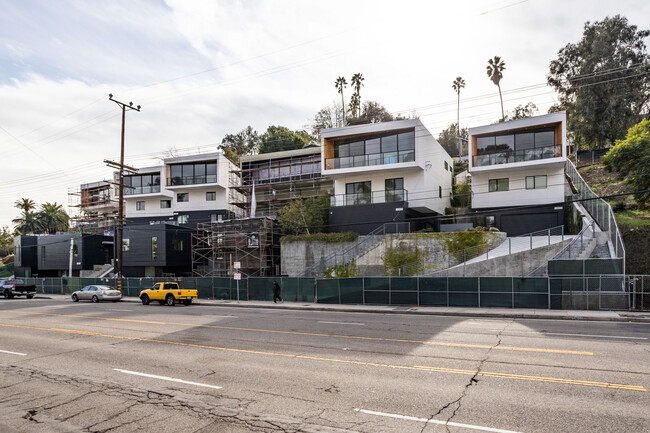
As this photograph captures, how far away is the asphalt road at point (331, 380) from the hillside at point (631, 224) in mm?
11132

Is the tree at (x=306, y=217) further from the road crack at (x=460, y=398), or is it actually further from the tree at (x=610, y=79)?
the tree at (x=610, y=79)

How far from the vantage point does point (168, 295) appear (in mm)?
28438

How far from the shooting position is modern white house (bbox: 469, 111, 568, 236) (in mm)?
33281

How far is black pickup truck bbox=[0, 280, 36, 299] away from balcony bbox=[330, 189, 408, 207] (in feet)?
96.5

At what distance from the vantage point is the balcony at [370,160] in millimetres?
35188

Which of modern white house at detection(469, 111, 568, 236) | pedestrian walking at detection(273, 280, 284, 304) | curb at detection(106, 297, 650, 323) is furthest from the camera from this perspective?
modern white house at detection(469, 111, 568, 236)

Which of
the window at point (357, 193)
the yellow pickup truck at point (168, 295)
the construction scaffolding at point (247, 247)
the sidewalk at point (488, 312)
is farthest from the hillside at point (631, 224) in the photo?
the yellow pickup truck at point (168, 295)

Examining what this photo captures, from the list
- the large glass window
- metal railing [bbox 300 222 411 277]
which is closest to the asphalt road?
metal railing [bbox 300 222 411 277]

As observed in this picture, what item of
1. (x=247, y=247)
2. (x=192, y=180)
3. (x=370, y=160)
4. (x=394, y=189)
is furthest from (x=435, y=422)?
(x=192, y=180)

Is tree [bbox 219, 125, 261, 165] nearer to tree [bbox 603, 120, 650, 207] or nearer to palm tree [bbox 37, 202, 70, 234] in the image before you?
palm tree [bbox 37, 202, 70, 234]

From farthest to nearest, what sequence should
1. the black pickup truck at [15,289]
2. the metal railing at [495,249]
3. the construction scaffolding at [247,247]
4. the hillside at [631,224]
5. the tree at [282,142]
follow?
the tree at [282,142]
the black pickup truck at [15,289]
the construction scaffolding at [247,247]
the metal railing at [495,249]
the hillside at [631,224]

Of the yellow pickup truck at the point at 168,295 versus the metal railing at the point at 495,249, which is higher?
the metal railing at the point at 495,249

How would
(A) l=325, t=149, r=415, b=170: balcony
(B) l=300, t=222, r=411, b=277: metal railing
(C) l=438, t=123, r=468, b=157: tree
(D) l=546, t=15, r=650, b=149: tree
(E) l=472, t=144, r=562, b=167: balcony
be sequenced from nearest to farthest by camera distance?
(B) l=300, t=222, r=411, b=277: metal railing, (E) l=472, t=144, r=562, b=167: balcony, (A) l=325, t=149, r=415, b=170: balcony, (D) l=546, t=15, r=650, b=149: tree, (C) l=438, t=123, r=468, b=157: tree

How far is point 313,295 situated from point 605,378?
815 inches
